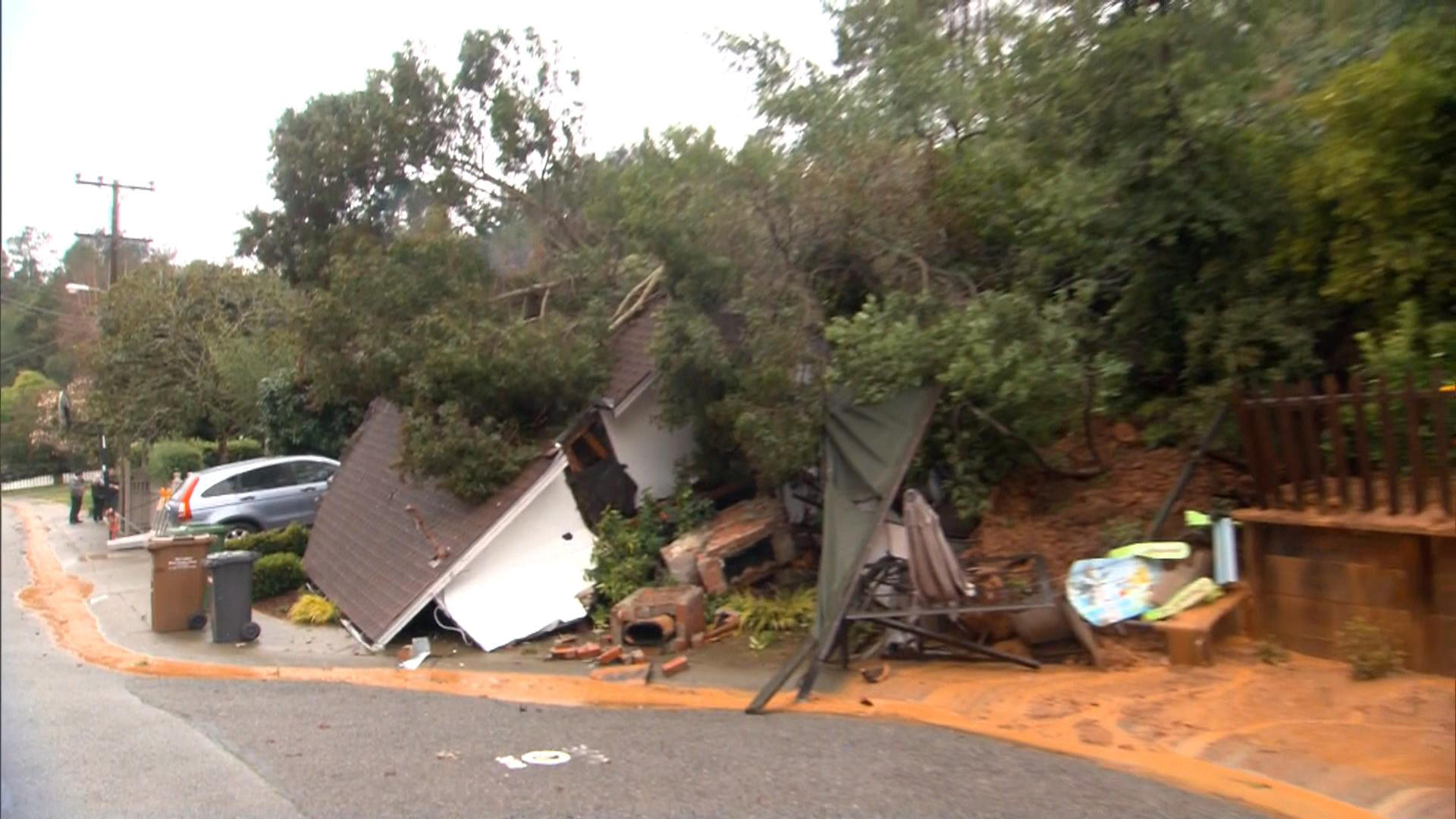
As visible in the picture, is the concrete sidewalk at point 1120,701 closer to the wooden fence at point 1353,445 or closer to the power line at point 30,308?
the wooden fence at point 1353,445

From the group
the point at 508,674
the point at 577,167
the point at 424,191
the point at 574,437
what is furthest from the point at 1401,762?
the point at 424,191

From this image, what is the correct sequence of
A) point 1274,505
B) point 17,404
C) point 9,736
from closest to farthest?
1. point 9,736
2. point 1274,505
3. point 17,404

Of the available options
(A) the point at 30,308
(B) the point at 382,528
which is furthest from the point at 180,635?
(A) the point at 30,308

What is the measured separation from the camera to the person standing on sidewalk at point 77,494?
63.6 ft

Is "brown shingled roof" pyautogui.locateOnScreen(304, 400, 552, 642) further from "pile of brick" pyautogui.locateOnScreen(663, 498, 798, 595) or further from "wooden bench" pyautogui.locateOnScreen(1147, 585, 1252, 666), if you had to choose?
"wooden bench" pyautogui.locateOnScreen(1147, 585, 1252, 666)

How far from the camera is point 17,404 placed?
14.1m

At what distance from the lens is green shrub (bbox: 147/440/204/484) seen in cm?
2152

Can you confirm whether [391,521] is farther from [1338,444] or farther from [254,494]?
[1338,444]

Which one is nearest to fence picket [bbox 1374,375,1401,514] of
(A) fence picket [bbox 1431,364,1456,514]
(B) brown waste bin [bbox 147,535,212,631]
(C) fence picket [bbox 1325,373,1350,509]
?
(A) fence picket [bbox 1431,364,1456,514]

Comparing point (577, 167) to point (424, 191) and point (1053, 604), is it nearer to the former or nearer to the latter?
point (424, 191)

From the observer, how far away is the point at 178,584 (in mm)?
12984

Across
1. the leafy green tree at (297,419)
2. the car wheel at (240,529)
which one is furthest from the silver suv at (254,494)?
the leafy green tree at (297,419)

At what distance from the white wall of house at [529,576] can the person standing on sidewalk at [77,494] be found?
9306 mm

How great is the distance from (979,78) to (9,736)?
9.20m
